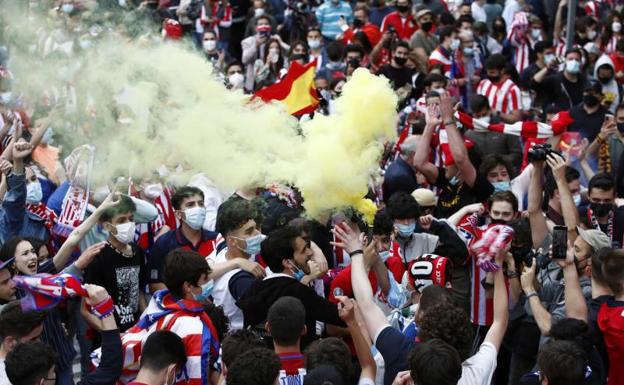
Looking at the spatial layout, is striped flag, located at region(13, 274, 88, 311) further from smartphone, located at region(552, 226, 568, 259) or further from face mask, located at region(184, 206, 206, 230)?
smartphone, located at region(552, 226, 568, 259)

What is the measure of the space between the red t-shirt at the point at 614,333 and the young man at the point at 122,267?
11.3 ft

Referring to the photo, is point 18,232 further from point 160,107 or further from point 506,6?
point 506,6

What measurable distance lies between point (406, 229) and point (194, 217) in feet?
5.50

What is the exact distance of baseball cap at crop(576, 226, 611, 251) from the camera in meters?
7.45

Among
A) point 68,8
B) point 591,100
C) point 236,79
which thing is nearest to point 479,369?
point 68,8

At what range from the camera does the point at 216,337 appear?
5.89 meters

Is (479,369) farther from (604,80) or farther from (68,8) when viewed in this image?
(604,80)

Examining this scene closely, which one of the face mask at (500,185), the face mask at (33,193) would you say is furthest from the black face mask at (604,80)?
the face mask at (33,193)

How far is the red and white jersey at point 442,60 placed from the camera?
1480cm

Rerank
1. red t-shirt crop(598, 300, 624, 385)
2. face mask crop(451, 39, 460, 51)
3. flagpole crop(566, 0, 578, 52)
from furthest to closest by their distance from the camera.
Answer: face mask crop(451, 39, 460, 51) < flagpole crop(566, 0, 578, 52) < red t-shirt crop(598, 300, 624, 385)

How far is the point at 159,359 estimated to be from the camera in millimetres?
5309

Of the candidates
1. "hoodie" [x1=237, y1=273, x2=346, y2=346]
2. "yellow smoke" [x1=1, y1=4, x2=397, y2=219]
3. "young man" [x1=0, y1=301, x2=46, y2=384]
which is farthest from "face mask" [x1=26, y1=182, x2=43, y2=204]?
"hoodie" [x1=237, y1=273, x2=346, y2=346]

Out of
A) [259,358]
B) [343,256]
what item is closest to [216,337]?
[259,358]

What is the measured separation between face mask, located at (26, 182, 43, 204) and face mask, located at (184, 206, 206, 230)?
1.68 meters
